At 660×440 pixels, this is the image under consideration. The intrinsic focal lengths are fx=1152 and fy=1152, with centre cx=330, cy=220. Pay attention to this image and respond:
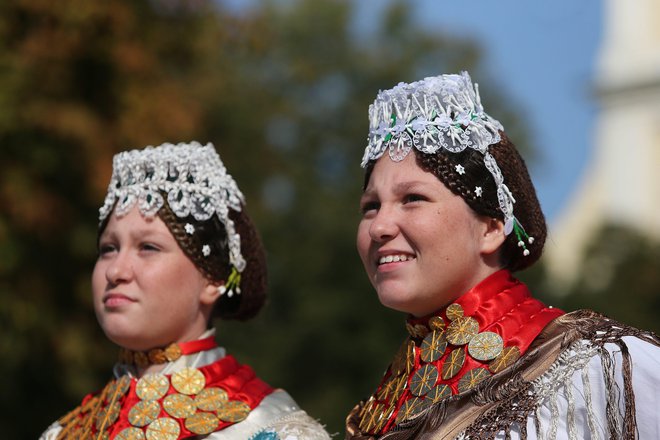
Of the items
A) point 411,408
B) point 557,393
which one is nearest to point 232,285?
point 411,408

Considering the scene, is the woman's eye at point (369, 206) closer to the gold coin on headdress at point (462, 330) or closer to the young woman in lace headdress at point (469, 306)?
the young woman in lace headdress at point (469, 306)

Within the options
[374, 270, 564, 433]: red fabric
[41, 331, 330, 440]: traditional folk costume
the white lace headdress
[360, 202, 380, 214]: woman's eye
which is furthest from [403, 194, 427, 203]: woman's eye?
the white lace headdress

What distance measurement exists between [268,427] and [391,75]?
2443cm

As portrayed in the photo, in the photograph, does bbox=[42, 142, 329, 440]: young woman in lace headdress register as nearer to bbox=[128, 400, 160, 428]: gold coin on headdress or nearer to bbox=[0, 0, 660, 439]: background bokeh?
bbox=[128, 400, 160, 428]: gold coin on headdress

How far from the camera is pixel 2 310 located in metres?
9.12

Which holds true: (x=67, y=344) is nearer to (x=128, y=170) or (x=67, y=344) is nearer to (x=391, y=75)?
(x=128, y=170)

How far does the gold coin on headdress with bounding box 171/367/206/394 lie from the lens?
4418mm

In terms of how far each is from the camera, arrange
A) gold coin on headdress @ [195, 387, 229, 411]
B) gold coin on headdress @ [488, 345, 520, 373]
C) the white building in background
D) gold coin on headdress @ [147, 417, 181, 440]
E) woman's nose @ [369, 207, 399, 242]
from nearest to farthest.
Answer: gold coin on headdress @ [488, 345, 520, 373]
woman's nose @ [369, 207, 399, 242]
gold coin on headdress @ [147, 417, 181, 440]
gold coin on headdress @ [195, 387, 229, 411]
the white building in background

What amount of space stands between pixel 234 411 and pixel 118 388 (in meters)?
0.51

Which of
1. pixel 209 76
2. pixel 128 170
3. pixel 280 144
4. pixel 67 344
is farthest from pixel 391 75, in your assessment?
pixel 128 170

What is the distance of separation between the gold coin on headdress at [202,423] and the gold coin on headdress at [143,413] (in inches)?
5.3

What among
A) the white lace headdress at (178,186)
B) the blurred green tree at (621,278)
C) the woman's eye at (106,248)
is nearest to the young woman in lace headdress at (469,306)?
the white lace headdress at (178,186)

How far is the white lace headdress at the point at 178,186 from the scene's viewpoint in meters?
4.57

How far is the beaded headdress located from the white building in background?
20942 mm
